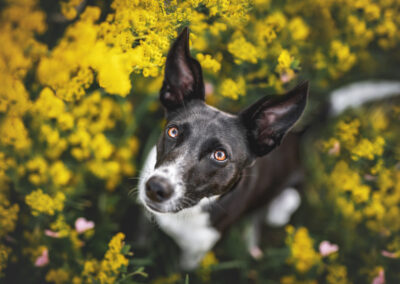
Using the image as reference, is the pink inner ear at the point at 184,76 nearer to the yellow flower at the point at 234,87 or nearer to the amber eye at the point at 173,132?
the amber eye at the point at 173,132

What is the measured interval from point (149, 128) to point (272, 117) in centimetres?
208

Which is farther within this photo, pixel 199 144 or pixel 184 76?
pixel 184 76

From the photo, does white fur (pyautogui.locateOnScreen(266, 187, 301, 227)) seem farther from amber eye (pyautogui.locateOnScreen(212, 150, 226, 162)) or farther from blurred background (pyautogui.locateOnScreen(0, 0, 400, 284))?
amber eye (pyautogui.locateOnScreen(212, 150, 226, 162))

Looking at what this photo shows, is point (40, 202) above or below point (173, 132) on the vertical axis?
below

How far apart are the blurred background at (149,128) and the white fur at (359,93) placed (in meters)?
0.16

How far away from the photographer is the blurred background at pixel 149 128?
7.10 feet

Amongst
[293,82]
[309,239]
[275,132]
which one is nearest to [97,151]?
[275,132]

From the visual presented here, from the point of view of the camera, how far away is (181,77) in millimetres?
2322

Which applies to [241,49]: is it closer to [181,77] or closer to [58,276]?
[181,77]

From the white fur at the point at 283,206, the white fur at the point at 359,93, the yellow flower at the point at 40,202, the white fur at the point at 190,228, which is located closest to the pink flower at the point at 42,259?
the yellow flower at the point at 40,202

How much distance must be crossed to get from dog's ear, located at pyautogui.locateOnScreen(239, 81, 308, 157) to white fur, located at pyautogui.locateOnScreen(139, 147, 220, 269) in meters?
0.70

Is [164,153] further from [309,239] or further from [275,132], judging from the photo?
[309,239]

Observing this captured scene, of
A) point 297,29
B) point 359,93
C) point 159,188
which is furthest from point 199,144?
point 359,93

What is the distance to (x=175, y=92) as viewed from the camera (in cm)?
241
